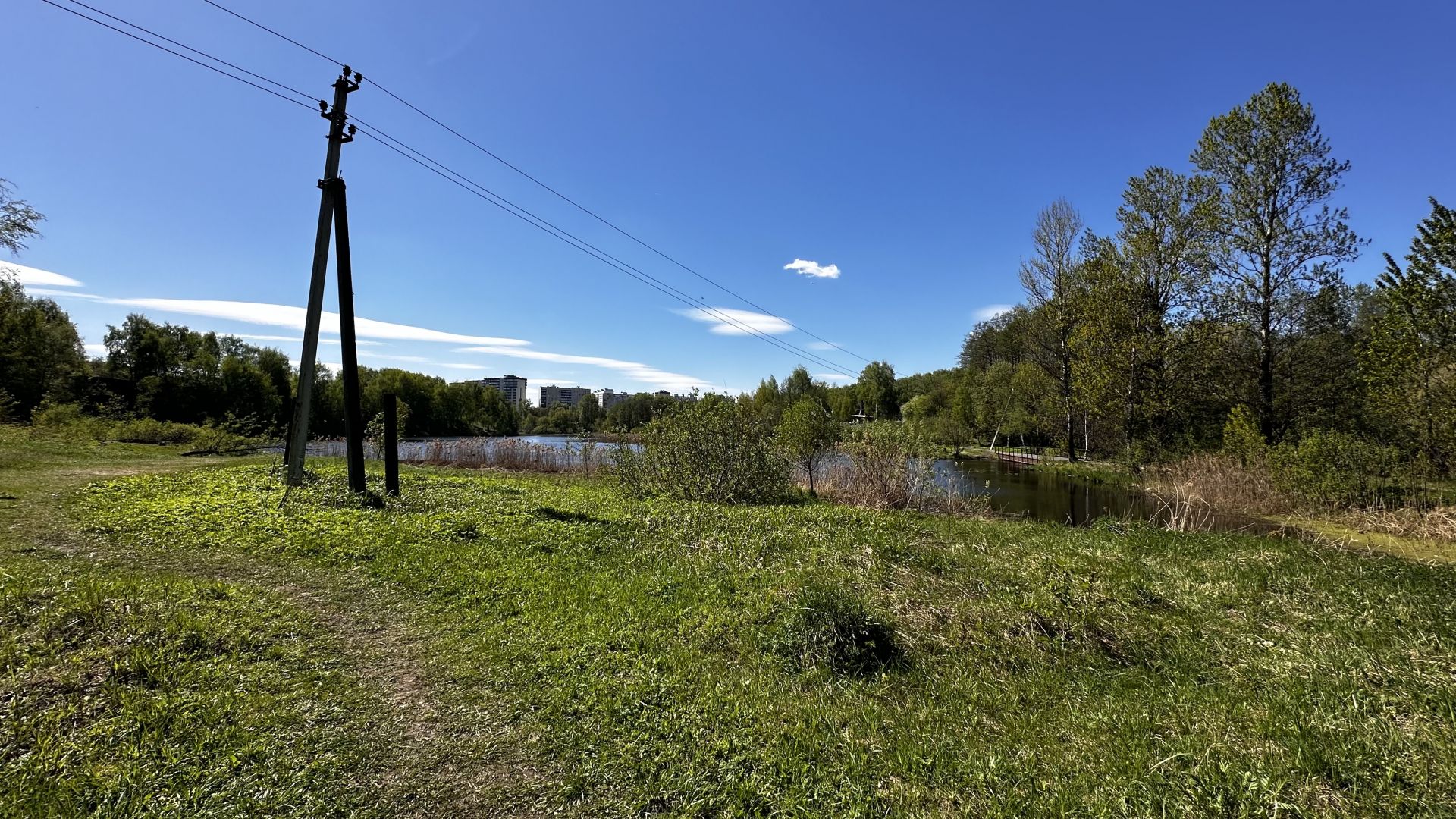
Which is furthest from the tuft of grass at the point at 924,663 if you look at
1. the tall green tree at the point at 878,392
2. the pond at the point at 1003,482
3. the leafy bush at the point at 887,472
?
the tall green tree at the point at 878,392

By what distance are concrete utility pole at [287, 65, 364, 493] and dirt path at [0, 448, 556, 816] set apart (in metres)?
3.27

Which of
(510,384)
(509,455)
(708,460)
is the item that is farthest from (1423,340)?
(510,384)

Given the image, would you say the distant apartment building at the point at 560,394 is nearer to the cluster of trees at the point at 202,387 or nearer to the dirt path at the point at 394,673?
the cluster of trees at the point at 202,387

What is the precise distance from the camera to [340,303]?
1048 cm

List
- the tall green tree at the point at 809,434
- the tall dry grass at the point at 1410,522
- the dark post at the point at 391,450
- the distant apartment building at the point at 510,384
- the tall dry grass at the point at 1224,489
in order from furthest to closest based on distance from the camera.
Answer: the distant apartment building at the point at 510,384
the tall green tree at the point at 809,434
the tall dry grass at the point at 1224,489
the dark post at the point at 391,450
the tall dry grass at the point at 1410,522

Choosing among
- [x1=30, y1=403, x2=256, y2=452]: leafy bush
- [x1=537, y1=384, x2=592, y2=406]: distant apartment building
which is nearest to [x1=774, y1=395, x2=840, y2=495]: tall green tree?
[x1=30, y1=403, x2=256, y2=452]: leafy bush

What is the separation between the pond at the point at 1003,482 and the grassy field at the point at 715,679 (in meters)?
8.56

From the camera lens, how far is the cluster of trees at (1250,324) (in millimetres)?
13000

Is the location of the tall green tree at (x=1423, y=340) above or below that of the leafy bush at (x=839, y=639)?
above

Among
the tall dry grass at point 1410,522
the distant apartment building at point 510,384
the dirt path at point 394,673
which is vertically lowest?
the dirt path at point 394,673

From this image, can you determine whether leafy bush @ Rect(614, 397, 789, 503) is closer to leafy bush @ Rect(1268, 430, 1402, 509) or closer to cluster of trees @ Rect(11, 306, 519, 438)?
leafy bush @ Rect(1268, 430, 1402, 509)

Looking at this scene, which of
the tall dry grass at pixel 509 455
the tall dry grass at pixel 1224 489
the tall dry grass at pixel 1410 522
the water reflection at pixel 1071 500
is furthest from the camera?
the tall dry grass at pixel 509 455

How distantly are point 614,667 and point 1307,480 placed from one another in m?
19.1

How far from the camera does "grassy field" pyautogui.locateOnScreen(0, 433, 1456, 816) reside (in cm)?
260
